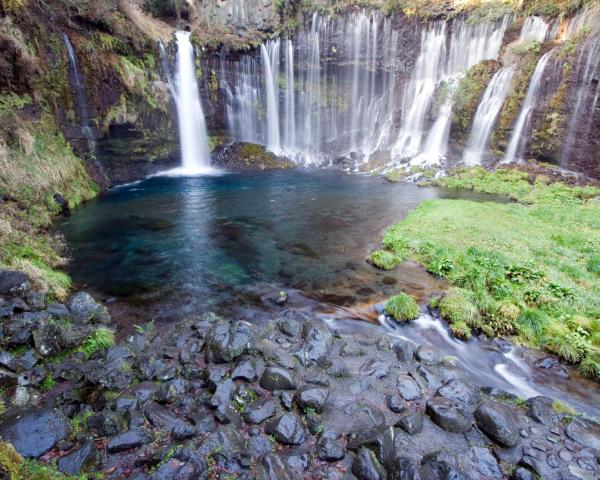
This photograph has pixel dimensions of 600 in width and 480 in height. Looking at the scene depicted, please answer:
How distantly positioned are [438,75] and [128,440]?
127 ft

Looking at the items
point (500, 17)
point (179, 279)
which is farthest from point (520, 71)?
point (179, 279)

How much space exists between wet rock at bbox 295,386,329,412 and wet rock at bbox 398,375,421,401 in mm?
1199

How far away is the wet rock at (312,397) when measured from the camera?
4.87 metres

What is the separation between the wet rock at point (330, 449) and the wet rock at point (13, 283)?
6.27 metres

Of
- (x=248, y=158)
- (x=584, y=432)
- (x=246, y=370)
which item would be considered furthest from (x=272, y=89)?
(x=584, y=432)

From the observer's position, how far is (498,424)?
447cm

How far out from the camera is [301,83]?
116ft

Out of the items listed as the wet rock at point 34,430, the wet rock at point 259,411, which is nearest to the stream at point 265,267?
the wet rock at point 259,411

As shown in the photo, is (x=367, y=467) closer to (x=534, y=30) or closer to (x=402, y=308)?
(x=402, y=308)

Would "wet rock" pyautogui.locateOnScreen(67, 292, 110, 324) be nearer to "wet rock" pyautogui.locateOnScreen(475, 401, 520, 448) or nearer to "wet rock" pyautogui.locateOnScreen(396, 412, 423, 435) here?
"wet rock" pyautogui.locateOnScreen(396, 412, 423, 435)

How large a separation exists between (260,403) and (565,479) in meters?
3.68

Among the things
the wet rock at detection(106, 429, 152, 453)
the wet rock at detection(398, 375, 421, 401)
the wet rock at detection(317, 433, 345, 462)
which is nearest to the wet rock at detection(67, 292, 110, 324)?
the wet rock at detection(106, 429, 152, 453)

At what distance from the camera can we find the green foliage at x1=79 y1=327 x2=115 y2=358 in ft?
19.2

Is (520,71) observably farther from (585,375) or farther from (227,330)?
(227,330)
